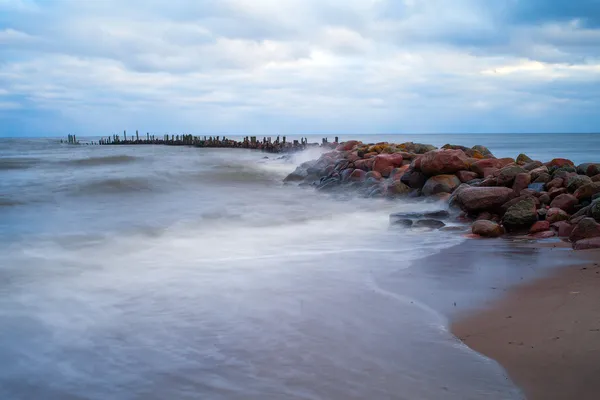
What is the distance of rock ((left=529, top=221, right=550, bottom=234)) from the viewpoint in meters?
7.44

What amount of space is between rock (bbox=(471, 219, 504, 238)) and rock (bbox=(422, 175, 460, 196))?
11.5 feet

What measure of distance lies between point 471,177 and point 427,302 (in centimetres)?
734

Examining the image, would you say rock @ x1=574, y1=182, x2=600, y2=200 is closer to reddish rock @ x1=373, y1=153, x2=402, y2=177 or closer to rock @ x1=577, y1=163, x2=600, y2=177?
rock @ x1=577, y1=163, x2=600, y2=177

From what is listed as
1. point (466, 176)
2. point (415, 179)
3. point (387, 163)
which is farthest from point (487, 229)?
point (387, 163)

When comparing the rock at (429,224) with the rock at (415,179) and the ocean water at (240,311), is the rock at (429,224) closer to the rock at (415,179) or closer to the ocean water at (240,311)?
the ocean water at (240,311)

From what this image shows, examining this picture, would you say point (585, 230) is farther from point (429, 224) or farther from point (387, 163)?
point (387, 163)

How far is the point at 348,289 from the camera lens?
5.11 m

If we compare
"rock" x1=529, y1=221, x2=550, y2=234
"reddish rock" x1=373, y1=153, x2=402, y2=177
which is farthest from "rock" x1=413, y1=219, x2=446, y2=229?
"reddish rock" x1=373, y1=153, x2=402, y2=177

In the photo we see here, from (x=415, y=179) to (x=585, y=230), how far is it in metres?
5.74

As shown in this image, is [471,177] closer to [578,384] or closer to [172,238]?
[172,238]

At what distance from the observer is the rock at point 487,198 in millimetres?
8570

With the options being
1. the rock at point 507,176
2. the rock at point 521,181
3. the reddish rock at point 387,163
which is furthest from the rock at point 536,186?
the reddish rock at point 387,163

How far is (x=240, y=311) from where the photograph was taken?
4.51 meters

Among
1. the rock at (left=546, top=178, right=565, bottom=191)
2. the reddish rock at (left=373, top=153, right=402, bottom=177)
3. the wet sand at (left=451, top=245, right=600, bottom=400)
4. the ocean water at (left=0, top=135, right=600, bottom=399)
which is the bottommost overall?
the ocean water at (left=0, top=135, right=600, bottom=399)
